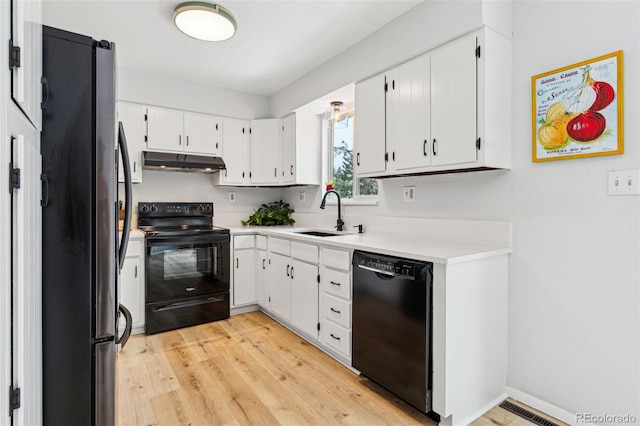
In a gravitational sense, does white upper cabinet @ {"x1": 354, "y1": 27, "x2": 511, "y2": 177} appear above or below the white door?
above

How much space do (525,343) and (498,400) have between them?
14.7 inches

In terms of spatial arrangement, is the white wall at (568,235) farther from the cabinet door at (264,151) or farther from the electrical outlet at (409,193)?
the cabinet door at (264,151)

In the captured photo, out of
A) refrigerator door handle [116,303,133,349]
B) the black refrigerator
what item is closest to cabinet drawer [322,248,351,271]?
refrigerator door handle [116,303,133,349]

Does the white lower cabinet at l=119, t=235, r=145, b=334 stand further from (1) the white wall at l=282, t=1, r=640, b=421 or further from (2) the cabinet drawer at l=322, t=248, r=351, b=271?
(1) the white wall at l=282, t=1, r=640, b=421

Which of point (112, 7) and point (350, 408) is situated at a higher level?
point (112, 7)

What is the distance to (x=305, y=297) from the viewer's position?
279cm

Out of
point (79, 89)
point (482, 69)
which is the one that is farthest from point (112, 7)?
point (482, 69)

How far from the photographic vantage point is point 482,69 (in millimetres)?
1931

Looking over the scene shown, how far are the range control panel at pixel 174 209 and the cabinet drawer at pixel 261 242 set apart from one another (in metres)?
0.77

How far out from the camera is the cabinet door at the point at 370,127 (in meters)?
2.54

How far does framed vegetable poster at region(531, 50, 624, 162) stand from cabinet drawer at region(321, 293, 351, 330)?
4.89 ft

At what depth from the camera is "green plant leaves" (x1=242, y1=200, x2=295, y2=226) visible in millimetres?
4051
